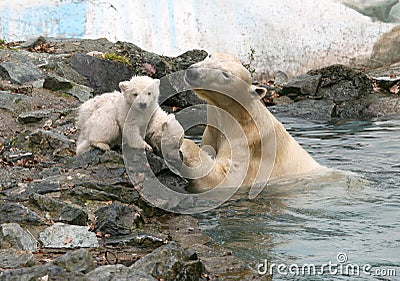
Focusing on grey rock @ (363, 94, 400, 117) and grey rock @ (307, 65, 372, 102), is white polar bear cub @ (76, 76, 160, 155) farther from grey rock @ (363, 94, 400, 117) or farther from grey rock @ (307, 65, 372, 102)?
grey rock @ (307, 65, 372, 102)

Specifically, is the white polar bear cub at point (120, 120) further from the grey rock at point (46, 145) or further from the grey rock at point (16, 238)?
the grey rock at point (16, 238)

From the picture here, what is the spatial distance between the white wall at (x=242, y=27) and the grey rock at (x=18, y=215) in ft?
45.8

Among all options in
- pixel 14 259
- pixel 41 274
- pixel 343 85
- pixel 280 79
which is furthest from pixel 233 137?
pixel 280 79

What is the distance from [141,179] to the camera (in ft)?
18.5

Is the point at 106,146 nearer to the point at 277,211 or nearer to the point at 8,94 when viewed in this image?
the point at 277,211

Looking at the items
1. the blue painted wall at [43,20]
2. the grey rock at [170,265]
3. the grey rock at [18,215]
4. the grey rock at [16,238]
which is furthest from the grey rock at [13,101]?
the blue painted wall at [43,20]

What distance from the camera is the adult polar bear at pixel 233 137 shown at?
18.8 feet

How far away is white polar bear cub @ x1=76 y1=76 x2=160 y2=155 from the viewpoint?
19.9 feet

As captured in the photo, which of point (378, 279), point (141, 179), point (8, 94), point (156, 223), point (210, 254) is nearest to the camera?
point (378, 279)

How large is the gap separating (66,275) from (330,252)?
6.74ft

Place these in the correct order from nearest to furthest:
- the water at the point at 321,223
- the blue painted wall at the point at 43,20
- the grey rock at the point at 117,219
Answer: the water at the point at 321,223
the grey rock at the point at 117,219
the blue painted wall at the point at 43,20

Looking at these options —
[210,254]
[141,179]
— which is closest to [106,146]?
[141,179]

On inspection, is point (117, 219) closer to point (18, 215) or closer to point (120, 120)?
point (18, 215)

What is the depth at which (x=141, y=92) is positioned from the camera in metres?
6.11
